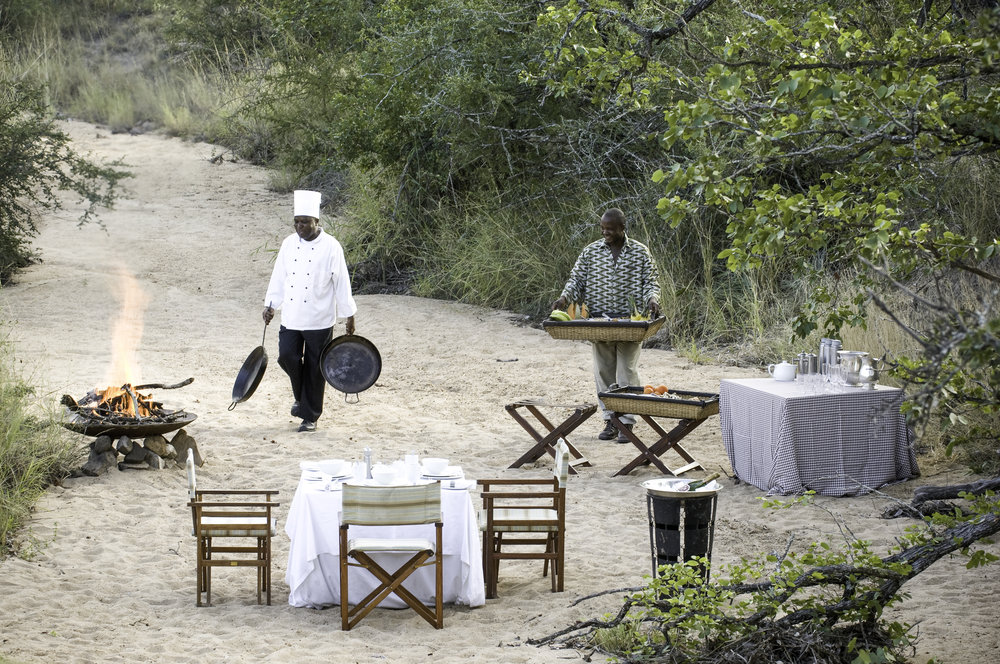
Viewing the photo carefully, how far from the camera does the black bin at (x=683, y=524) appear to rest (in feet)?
18.5

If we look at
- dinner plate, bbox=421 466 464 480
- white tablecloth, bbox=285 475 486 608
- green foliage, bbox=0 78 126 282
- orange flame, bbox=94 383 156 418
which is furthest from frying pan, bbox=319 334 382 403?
green foliage, bbox=0 78 126 282

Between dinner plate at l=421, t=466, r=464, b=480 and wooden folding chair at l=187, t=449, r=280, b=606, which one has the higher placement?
dinner plate at l=421, t=466, r=464, b=480

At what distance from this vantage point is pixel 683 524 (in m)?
5.73

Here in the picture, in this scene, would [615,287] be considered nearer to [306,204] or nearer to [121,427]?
[306,204]

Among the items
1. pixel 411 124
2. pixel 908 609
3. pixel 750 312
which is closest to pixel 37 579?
pixel 908 609

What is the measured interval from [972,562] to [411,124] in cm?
1371

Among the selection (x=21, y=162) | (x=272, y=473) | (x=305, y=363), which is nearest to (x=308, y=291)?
(x=305, y=363)

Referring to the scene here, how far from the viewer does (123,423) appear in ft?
28.1

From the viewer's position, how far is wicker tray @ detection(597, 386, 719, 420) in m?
8.23

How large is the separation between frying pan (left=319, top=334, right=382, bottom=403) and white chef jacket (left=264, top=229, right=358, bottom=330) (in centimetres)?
23

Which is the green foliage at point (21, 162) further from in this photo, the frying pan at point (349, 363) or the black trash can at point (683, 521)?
the black trash can at point (683, 521)

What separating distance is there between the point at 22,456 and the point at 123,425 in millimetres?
791

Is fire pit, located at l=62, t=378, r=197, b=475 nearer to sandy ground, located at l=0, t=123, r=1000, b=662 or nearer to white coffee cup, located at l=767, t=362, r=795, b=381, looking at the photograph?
sandy ground, located at l=0, t=123, r=1000, b=662

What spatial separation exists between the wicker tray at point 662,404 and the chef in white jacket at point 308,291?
2.46m
